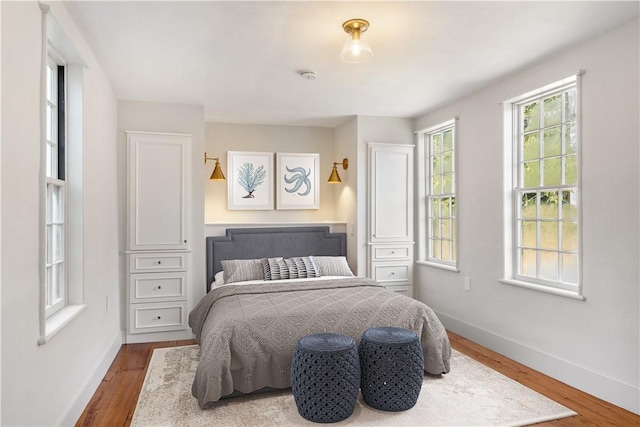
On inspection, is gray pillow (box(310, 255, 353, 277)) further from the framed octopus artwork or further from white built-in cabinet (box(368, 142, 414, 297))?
the framed octopus artwork

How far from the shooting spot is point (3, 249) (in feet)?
5.31

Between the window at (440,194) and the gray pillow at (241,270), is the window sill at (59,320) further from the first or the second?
the window at (440,194)

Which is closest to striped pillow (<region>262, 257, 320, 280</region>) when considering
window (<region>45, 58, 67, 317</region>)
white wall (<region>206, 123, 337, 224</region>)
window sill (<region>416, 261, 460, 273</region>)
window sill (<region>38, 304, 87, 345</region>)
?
white wall (<region>206, 123, 337, 224</region>)

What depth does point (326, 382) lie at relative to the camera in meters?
2.52

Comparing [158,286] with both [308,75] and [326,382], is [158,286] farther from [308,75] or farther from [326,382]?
[308,75]

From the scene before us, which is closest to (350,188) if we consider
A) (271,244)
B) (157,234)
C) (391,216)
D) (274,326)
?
(391,216)

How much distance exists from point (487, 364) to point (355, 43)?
9.07 ft

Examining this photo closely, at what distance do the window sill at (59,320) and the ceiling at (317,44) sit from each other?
179cm

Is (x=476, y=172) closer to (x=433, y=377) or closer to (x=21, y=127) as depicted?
(x=433, y=377)

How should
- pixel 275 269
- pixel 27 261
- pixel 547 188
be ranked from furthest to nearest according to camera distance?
pixel 275 269 → pixel 547 188 → pixel 27 261

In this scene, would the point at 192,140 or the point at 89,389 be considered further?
the point at 192,140

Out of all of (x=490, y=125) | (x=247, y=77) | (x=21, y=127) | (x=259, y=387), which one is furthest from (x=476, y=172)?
(x=21, y=127)

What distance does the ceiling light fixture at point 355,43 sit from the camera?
8.29 feet

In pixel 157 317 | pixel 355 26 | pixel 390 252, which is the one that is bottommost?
pixel 157 317
